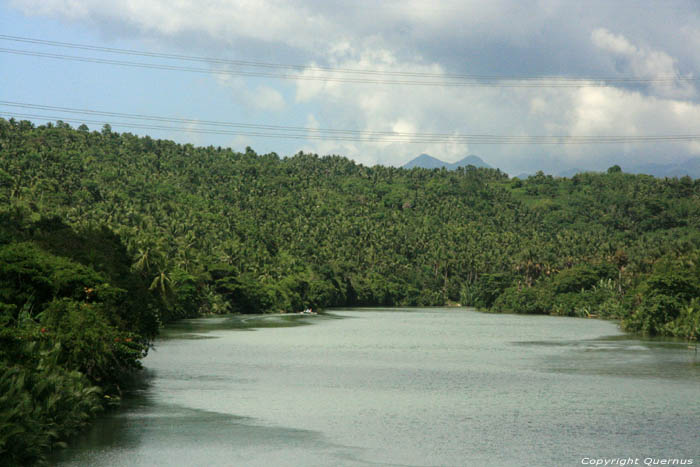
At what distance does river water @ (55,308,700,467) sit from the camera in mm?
29500

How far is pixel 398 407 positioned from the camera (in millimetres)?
40594

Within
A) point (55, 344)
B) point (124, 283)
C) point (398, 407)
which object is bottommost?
point (398, 407)

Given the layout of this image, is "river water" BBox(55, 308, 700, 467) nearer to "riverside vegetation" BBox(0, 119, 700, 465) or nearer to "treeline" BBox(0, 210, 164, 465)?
"treeline" BBox(0, 210, 164, 465)

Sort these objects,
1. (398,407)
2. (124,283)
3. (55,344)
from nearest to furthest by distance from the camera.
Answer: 1. (55,344)
2. (398,407)
3. (124,283)

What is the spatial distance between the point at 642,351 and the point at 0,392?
63432mm

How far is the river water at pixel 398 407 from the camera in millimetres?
29500

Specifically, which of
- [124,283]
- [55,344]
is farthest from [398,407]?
[124,283]

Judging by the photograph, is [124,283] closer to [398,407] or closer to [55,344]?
[55,344]

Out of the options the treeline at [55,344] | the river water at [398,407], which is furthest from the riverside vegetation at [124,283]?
the river water at [398,407]

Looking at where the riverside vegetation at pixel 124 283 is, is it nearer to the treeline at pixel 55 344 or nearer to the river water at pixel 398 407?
the treeline at pixel 55 344

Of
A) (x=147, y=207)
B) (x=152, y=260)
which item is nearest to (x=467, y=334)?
(x=152, y=260)

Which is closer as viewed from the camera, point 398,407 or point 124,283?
point 398,407

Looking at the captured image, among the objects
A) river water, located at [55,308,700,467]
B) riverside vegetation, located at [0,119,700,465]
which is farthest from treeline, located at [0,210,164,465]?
river water, located at [55,308,700,467]

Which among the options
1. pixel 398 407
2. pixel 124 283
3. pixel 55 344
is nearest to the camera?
pixel 55 344
